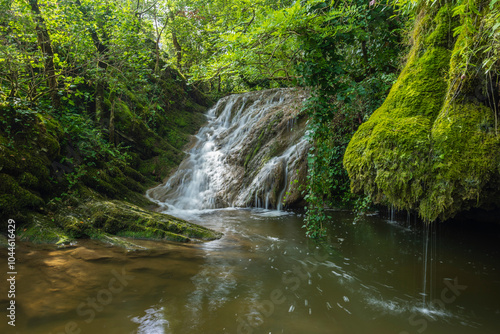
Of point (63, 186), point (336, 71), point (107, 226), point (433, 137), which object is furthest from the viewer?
point (63, 186)

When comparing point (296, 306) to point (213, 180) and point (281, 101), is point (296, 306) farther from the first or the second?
point (281, 101)

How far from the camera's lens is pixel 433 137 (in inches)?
111

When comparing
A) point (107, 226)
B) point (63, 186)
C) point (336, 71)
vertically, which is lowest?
point (107, 226)

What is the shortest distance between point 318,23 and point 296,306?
3.70 metres

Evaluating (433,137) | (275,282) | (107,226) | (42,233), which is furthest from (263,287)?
(42,233)

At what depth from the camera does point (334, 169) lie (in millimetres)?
6641

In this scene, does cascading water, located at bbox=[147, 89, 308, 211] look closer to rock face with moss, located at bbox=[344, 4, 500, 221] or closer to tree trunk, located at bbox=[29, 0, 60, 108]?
tree trunk, located at bbox=[29, 0, 60, 108]

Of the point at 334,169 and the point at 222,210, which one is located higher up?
the point at 334,169

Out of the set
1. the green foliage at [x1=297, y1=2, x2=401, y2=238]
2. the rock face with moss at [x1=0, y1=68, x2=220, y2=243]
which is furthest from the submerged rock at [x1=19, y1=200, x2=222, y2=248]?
the green foliage at [x1=297, y1=2, x2=401, y2=238]

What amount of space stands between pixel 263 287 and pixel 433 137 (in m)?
2.66

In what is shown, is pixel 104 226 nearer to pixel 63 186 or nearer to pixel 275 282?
pixel 63 186

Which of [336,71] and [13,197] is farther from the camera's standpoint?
[13,197]

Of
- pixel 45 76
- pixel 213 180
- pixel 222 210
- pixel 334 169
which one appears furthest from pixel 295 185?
pixel 45 76

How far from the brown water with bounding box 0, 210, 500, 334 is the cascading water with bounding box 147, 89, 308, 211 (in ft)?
11.5
